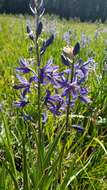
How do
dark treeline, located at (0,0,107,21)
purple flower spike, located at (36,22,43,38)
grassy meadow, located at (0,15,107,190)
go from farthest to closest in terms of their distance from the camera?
dark treeline, located at (0,0,107,21) < grassy meadow, located at (0,15,107,190) < purple flower spike, located at (36,22,43,38)

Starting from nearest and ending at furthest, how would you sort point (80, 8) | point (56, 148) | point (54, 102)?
point (54, 102), point (56, 148), point (80, 8)

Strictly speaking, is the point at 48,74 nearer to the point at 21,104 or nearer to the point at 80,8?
the point at 21,104

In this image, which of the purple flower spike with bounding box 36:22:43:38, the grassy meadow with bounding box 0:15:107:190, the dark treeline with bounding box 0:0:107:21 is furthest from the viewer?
the dark treeline with bounding box 0:0:107:21

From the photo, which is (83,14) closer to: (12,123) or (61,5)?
(61,5)

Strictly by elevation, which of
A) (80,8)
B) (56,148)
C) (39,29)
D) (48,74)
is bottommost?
(56,148)

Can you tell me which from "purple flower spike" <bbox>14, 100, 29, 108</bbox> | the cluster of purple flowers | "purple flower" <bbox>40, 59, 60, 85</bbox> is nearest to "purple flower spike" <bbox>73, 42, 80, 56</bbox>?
the cluster of purple flowers

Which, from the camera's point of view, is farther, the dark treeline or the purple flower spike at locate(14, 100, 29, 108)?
the dark treeline

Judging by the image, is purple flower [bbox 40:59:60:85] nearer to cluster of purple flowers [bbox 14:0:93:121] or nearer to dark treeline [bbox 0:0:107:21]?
cluster of purple flowers [bbox 14:0:93:121]

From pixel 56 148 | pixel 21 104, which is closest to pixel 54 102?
pixel 21 104

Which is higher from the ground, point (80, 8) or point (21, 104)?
point (80, 8)

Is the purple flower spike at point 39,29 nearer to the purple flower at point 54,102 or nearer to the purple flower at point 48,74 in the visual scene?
the purple flower at point 48,74

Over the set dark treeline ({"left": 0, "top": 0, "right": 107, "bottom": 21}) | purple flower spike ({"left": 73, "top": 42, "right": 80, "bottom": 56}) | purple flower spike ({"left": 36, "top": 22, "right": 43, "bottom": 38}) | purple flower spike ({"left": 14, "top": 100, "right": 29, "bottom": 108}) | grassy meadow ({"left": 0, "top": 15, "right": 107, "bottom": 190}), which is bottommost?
grassy meadow ({"left": 0, "top": 15, "right": 107, "bottom": 190})

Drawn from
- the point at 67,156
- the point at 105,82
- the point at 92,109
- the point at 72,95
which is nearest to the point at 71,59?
the point at 72,95
